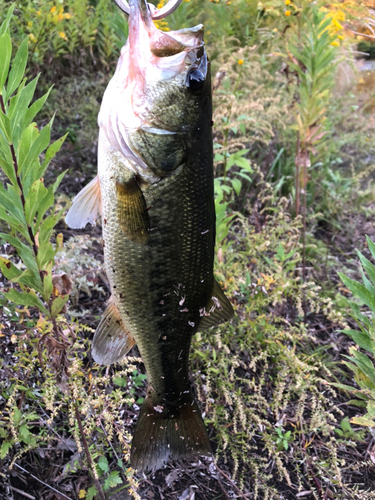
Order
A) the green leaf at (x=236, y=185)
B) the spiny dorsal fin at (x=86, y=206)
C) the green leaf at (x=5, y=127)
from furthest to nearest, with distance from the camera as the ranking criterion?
1. the green leaf at (x=236, y=185)
2. the spiny dorsal fin at (x=86, y=206)
3. the green leaf at (x=5, y=127)

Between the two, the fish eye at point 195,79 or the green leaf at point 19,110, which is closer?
the green leaf at point 19,110

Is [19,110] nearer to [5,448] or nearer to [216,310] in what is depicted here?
[216,310]

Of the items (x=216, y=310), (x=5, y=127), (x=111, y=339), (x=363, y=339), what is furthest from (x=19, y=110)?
(x=363, y=339)

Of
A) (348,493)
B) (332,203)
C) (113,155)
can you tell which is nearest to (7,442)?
(113,155)

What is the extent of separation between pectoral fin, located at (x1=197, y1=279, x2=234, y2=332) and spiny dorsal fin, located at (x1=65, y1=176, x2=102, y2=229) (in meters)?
0.55

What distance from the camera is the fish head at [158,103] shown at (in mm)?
1196

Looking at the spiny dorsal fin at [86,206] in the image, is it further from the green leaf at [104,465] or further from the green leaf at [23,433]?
the green leaf at [104,465]

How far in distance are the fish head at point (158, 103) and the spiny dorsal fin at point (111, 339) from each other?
1.82 ft

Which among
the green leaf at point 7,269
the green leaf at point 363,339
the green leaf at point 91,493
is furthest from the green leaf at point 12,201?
the green leaf at point 363,339

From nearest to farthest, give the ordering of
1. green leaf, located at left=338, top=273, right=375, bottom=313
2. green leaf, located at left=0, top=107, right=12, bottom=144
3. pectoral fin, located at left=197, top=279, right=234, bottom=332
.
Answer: green leaf, located at left=0, top=107, right=12, bottom=144 < pectoral fin, located at left=197, top=279, right=234, bottom=332 < green leaf, located at left=338, top=273, right=375, bottom=313

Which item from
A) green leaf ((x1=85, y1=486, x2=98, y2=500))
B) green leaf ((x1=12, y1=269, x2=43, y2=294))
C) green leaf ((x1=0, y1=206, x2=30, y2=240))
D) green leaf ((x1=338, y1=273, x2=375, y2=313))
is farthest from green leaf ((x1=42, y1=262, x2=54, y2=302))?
green leaf ((x1=338, y1=273, x2=375, y2=313))

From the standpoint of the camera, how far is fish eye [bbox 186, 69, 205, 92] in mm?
1196

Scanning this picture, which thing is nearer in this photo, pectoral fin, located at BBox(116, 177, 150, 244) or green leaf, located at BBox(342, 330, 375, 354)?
pectoral fin, located at BBox(116, 177, 150, 244)

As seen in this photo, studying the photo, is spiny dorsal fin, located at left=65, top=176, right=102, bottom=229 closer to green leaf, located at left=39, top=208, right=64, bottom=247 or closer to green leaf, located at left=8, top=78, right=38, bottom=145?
green leaf, located at left=39, top=208, right=64, bottom=247
